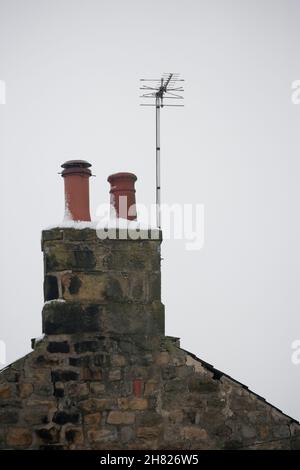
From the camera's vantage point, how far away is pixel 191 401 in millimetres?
4879

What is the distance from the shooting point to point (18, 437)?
4.65m

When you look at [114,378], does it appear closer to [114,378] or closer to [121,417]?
[114,378]

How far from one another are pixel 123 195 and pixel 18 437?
88.0 inches

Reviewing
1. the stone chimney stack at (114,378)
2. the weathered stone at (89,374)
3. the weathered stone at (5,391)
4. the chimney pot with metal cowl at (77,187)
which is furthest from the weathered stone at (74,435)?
the chimney pot with metal cowl at (77,187)

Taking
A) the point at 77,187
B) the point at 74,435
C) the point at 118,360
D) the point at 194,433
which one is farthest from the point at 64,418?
the point at 77,187

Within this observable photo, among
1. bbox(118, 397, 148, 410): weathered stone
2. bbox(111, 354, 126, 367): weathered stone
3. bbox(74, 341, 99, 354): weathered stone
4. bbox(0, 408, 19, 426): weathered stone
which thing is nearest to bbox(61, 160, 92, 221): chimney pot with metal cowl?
bbox(74, 341, 99, 354): weathered stone

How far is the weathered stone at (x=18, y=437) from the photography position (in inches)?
183

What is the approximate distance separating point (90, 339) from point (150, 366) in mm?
556

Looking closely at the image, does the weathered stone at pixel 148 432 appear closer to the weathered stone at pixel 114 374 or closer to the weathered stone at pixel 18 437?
the weathered stone at pixel 114 374

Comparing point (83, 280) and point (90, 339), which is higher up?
point (83, 280)
